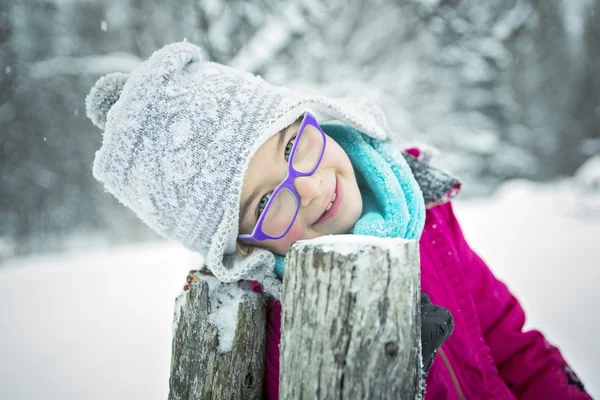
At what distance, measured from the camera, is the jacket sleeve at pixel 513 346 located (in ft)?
5.41

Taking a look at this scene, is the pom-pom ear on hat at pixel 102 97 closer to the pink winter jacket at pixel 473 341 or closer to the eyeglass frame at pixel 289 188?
the eyeglass frame at pixel 289 188

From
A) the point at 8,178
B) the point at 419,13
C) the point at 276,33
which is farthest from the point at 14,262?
the point at 419,13

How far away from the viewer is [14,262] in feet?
21.7

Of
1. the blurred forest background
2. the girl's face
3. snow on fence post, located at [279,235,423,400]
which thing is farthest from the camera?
the blurred forest background

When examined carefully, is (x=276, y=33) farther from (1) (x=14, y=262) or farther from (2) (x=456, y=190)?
(2) (x=456, y=190)

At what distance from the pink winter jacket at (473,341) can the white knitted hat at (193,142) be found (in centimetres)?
39

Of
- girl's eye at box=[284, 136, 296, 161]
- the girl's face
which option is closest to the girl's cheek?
the girl's face

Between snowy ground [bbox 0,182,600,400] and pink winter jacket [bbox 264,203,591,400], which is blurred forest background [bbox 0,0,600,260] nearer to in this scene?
snowy ground [bbox 0,182,600,400]

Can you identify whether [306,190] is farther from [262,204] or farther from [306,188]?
[262,204]

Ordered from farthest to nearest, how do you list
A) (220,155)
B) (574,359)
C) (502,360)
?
1. (574,359)
2. (502,360)
3. (220,155)

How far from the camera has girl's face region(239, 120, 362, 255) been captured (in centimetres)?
124

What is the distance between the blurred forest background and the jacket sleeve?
699 cm

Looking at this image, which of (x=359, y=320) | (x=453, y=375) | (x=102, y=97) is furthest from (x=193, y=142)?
(x=453, y=375)

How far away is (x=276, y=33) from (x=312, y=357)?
9.00m
